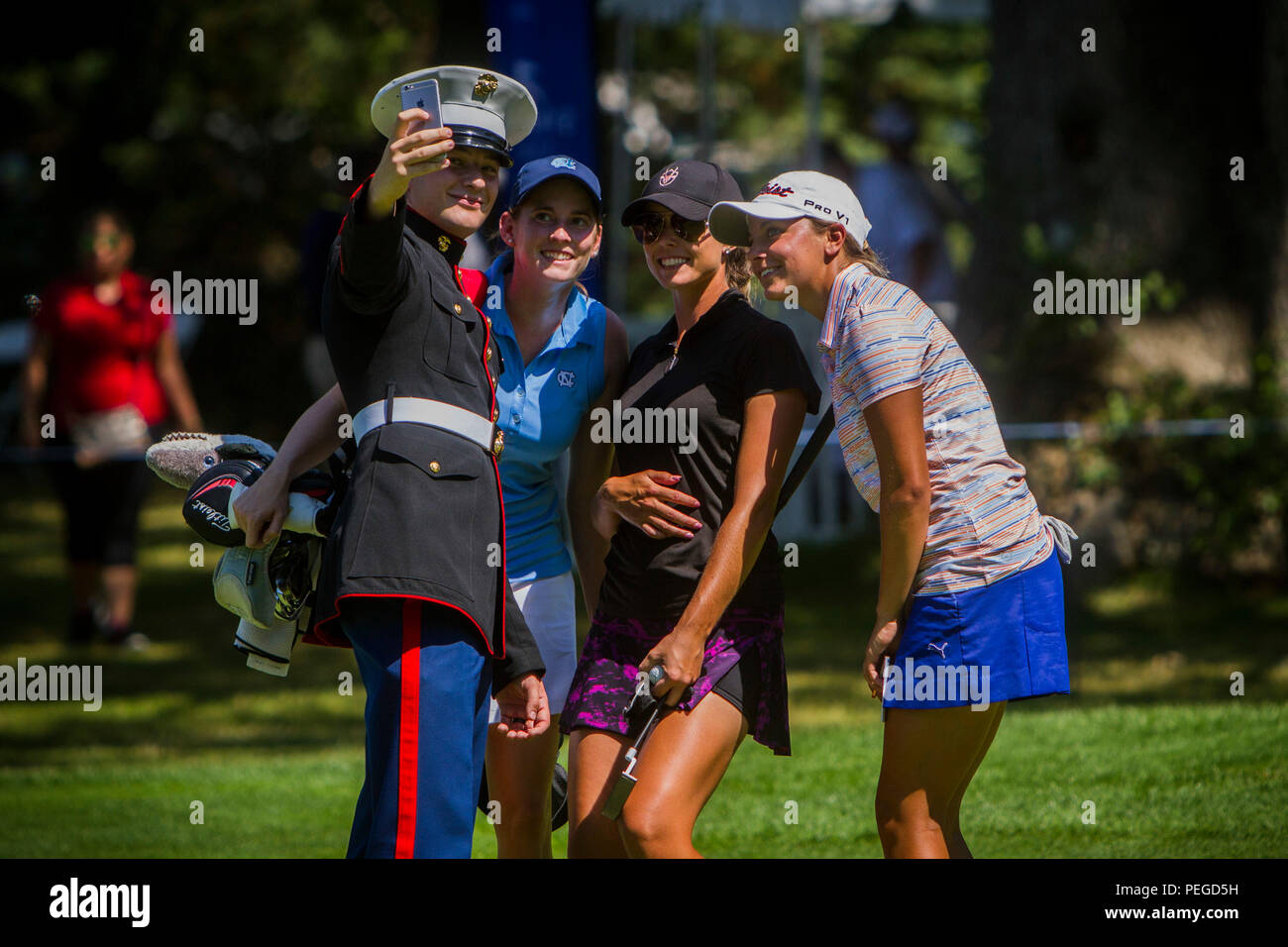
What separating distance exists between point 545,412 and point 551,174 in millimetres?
657

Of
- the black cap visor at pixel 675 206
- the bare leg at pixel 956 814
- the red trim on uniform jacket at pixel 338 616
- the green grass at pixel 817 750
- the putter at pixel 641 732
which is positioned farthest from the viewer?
the green grass at pixel 817 750

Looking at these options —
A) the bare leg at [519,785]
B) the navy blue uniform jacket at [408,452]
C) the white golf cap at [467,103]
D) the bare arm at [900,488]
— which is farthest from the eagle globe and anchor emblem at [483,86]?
the bare leg at [519,785]

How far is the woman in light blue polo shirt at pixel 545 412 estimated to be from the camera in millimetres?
4141

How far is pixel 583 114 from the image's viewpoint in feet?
32.9

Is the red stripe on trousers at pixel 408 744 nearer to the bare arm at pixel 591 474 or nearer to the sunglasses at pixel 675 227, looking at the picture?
the bare arm at pixel 591 474

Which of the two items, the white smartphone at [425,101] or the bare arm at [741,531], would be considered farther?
the bare arm at [741,531]

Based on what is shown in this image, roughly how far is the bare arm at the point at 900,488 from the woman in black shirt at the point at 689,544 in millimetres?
305

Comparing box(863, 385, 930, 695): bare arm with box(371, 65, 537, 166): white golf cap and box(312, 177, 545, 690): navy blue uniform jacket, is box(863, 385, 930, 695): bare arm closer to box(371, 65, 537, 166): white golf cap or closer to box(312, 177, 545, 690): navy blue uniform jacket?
box(312, 177, 545, 690): navy blue uniform jacket

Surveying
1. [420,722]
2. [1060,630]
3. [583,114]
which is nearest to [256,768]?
[420,722]

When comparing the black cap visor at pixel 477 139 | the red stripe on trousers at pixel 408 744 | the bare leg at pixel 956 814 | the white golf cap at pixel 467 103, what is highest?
the white golf cap at pixel 467 103

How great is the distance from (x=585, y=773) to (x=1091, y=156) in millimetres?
8071

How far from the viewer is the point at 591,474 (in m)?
4.35

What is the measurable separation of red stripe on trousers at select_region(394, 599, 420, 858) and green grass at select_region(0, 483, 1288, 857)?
2.34 meters

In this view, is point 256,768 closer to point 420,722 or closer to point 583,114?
point 420,722
